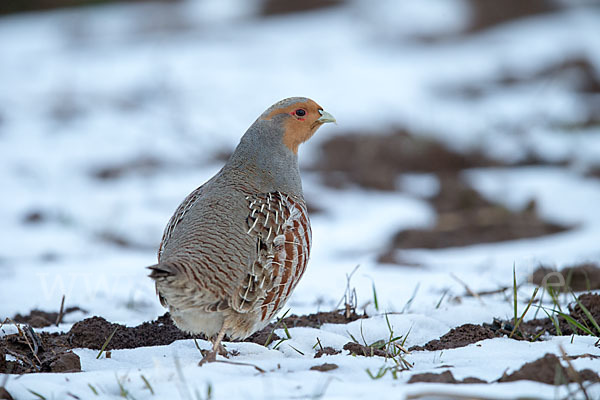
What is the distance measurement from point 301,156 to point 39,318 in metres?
5.76

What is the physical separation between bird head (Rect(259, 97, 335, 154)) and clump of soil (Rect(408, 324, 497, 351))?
1401 mm

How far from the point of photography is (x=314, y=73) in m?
12.3

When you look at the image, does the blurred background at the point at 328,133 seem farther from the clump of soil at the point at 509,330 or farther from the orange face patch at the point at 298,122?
the orange face patch at the point at 298,122

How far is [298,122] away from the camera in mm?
4004

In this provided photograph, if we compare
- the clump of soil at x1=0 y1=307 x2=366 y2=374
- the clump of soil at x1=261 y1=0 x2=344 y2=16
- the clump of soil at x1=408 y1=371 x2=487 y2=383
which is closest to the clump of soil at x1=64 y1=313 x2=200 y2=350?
the clump of soil at x1=0 y1=307 x2=366 y2=374

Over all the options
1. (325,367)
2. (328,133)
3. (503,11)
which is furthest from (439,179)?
(503,11)

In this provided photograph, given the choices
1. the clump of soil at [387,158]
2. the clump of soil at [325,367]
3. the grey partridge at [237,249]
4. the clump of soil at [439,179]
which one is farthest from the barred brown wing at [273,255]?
the clump of soil at [387,158]

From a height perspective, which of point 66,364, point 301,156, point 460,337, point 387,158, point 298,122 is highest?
point 387,158

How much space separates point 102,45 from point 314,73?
15.1 feet

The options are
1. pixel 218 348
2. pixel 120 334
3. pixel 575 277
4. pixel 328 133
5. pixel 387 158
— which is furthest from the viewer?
pixel 328 133

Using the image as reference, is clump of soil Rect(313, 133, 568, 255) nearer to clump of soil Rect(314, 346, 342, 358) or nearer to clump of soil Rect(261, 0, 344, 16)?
clump of soil Rect(314, 346, 342, 358)

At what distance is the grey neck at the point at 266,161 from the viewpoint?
3652 mm

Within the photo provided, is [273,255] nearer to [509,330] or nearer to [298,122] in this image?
[298,122]

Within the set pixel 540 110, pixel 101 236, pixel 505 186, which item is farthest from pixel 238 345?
pixel 540 110
